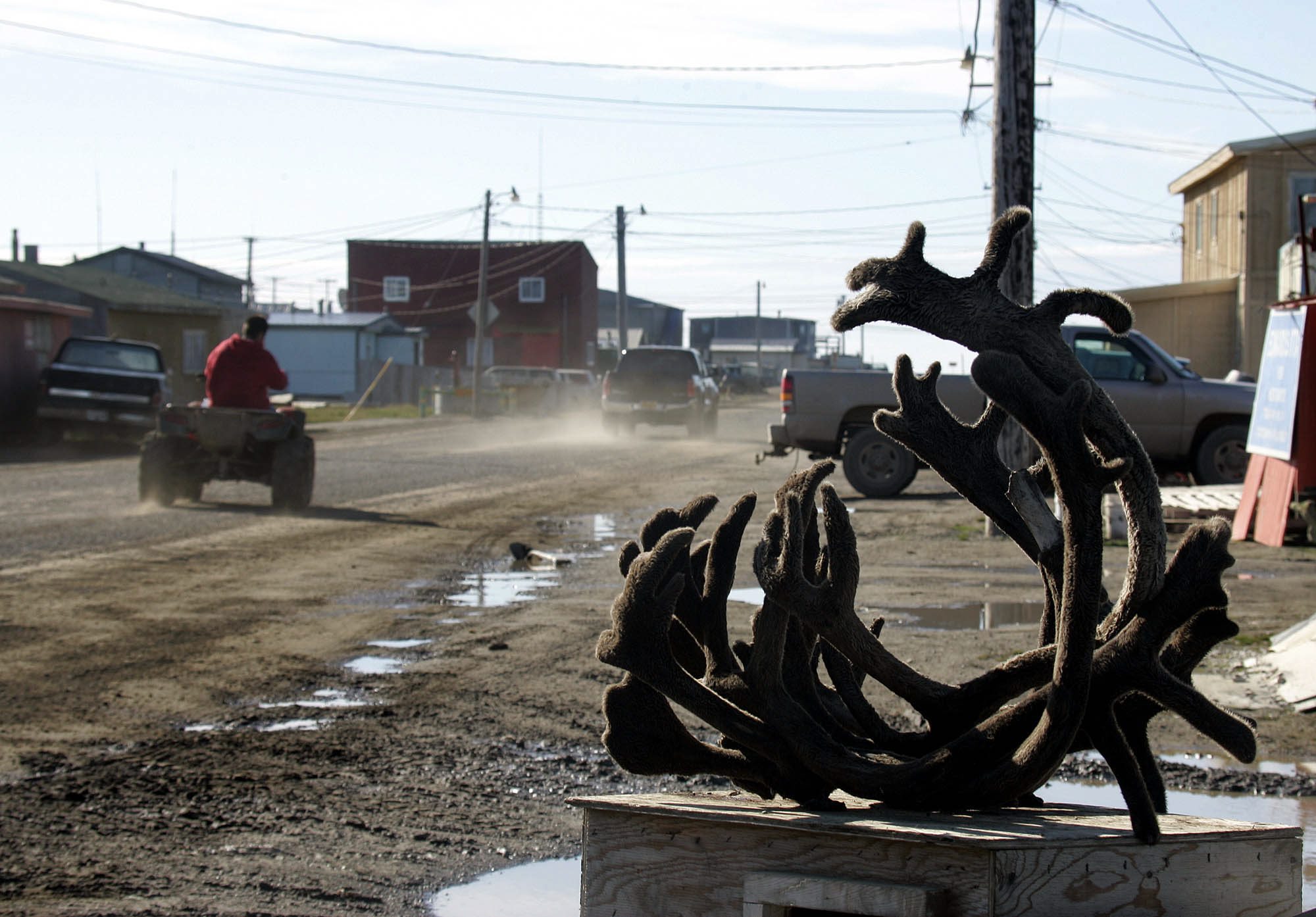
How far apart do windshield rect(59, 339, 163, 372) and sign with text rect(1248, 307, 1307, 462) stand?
20005mm

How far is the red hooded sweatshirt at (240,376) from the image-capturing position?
1522cm

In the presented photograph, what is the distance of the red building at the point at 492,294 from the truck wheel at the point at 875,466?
55543mm

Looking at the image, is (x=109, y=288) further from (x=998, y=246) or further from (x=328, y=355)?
(x=998, y=246)

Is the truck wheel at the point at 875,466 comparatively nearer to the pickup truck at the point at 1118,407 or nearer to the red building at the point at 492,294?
the pickup truck at the point at 1118,407

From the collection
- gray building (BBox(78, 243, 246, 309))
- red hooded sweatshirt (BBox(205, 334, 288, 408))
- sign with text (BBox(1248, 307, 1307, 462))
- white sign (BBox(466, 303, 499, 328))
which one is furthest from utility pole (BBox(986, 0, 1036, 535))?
gray building (BBox(78, 243, 246, 309))

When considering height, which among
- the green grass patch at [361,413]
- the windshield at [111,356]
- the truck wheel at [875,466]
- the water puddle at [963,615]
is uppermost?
the windshield at [111,356]

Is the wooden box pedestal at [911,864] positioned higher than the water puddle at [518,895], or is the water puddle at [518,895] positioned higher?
the wooden box pedestal at [911,864]

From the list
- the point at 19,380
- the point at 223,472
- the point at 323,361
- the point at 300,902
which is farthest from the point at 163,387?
the point at 323,361

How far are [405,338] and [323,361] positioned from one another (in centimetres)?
521

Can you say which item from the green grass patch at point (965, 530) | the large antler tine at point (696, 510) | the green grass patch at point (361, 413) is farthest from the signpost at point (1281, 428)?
the green grass patch at point (361, 413)

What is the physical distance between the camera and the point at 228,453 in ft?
49.5

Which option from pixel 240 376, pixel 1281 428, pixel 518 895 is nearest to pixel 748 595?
pixel 1281 428

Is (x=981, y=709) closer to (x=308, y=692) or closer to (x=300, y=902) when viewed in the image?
(x=300, y=902)

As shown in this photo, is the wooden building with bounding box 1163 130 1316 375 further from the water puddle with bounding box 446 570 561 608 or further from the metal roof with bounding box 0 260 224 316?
the metal roof with bounding box 0 260 224 316
